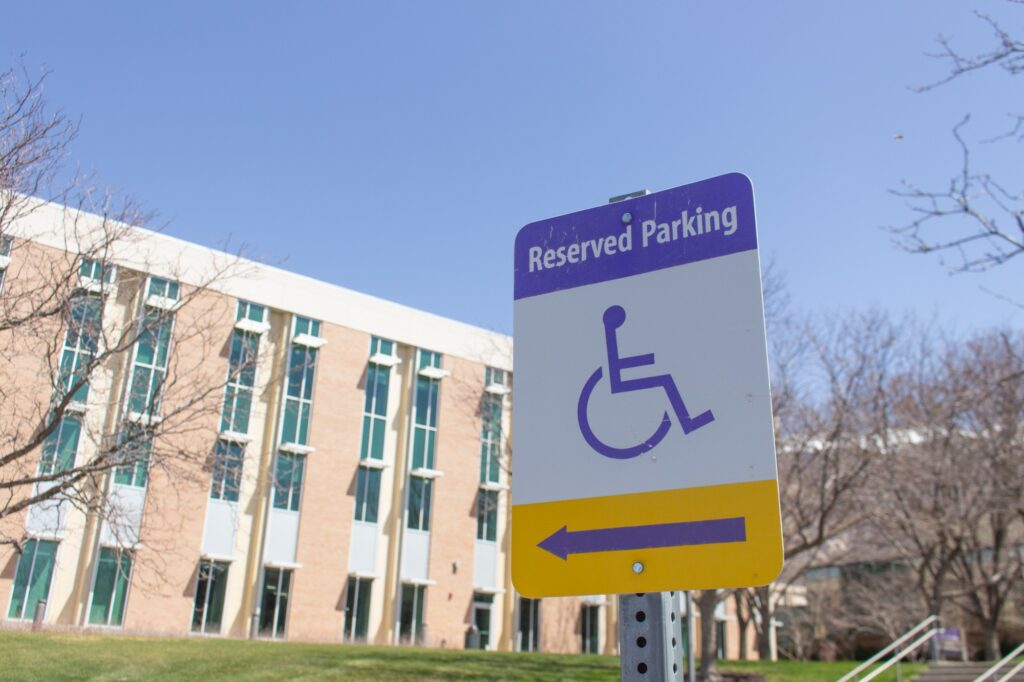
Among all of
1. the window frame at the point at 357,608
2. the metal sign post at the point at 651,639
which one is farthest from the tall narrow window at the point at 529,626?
the metal sign post at the point at 651,639

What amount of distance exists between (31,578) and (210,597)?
6.14m

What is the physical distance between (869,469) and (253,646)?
1521 centimetres

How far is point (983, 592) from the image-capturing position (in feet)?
122

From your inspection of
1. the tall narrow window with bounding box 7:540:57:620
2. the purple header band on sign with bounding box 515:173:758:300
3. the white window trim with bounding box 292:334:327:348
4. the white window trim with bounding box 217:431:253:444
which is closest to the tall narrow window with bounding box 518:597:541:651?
the white window trim with bounding box 292:334:327:348

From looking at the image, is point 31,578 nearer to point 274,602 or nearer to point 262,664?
point 274,602

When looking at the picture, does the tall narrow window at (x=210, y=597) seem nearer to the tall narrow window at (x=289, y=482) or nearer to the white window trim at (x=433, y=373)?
the tall narrow window at (x=289, y=482)

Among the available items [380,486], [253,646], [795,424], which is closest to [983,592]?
[795,424]

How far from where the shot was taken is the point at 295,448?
122ft

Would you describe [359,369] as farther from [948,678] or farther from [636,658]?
[636,658]

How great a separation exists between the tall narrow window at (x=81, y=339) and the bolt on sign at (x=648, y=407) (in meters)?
12.0

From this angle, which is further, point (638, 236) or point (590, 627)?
point (590, 627)

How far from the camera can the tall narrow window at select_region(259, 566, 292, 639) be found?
1379 inches

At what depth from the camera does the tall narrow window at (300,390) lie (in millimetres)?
37812

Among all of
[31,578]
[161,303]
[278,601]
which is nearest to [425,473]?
[278,601]
